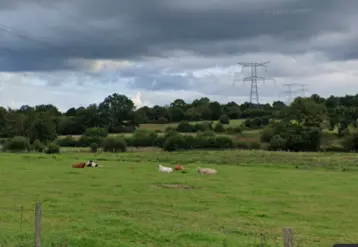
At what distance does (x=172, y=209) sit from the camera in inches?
730

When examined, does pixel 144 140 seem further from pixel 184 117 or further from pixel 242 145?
pixel 184 117

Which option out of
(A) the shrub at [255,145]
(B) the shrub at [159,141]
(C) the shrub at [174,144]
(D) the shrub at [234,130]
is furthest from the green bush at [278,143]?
(B) the shrub at [159,141]

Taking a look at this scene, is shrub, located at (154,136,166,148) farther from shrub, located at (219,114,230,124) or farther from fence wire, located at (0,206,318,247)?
fence wire, located at (0,206,318,247)

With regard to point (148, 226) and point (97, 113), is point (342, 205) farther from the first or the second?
point (97, 113)

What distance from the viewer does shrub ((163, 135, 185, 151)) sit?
8194 cm

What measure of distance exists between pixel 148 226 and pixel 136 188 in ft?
33.7

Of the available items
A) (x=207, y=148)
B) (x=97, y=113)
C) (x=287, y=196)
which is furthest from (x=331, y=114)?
(x=287, y=196)

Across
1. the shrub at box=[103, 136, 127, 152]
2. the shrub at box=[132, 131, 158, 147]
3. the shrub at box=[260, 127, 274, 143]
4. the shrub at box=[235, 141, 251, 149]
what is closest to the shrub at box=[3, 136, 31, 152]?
the shrub at box=[103, 136, 127, 152]

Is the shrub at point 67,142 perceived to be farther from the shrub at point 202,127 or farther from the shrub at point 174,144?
the shrub at point 202,127

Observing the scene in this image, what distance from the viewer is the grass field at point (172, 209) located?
1302cm

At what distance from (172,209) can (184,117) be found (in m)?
118

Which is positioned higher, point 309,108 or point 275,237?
point 309,108

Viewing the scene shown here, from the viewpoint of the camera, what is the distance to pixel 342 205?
2080 cm

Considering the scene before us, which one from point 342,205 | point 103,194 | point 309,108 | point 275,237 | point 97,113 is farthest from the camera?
point 97,113
